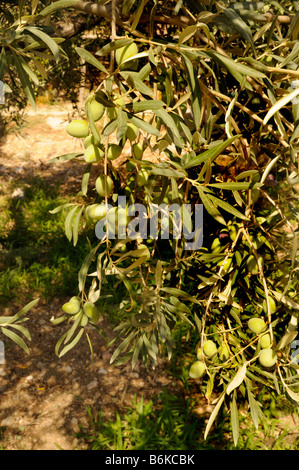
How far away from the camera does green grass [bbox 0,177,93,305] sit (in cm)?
352

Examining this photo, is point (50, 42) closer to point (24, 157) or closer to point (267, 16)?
point (267, 16)

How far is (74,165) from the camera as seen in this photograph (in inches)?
233

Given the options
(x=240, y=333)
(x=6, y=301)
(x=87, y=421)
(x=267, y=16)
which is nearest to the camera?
(x=267, y=16)

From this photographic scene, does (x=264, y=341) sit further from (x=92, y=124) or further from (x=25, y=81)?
(x=25, y=81)

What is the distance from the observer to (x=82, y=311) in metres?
1.10

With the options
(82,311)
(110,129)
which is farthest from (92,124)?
(82,311)

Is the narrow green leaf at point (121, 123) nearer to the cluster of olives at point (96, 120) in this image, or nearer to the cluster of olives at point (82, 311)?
the cluster of olives at point (96, 120)

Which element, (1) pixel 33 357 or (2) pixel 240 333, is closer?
(2) pixel 240 333

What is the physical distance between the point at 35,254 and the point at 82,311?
2.78 m

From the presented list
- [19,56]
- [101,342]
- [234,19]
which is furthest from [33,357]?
[234,19]

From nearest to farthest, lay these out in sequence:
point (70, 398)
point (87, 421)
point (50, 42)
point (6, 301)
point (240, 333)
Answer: point (50, 42), point (240, 333), point (87, 421), point (70, 398), point (6, 301)

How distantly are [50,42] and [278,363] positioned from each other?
3.09 feet

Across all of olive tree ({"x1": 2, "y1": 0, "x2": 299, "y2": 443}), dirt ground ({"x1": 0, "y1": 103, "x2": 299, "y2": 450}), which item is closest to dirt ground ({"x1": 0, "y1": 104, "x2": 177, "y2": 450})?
dirt ground ({"x1": 0, "y1": 103, "x2": 299, "y2": 450})

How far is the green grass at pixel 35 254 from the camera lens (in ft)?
11.5
